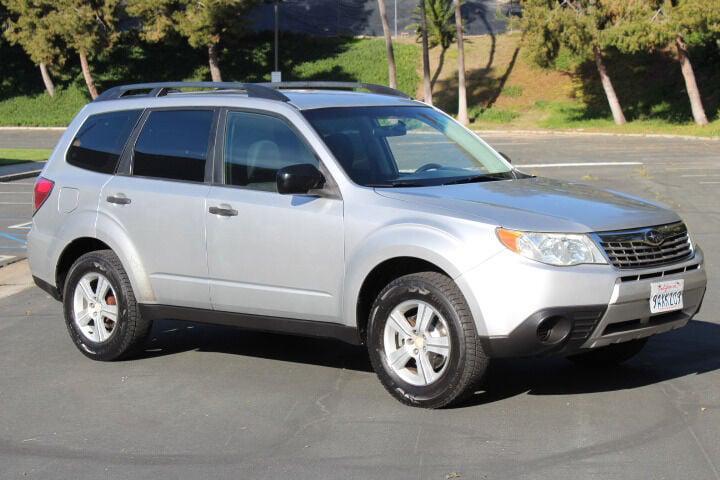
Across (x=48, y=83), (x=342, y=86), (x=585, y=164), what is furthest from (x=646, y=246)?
(x=48, y=83)

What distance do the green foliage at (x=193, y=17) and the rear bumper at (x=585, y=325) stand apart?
5065 centimetres

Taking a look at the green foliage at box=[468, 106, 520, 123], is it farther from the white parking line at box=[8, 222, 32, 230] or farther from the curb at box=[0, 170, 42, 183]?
the white parking line at box=[8, 222, 32, 230]

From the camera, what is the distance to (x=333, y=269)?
659 centimetres

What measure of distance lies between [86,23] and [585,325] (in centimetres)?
5389

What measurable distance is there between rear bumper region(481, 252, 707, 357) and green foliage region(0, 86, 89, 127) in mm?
54662

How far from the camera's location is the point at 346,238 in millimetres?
6508

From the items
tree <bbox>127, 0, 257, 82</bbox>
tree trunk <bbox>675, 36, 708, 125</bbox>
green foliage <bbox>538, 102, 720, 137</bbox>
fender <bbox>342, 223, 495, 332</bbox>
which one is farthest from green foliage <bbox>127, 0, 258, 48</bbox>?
fender <bbox>342, 223, 495, 332</bbox>

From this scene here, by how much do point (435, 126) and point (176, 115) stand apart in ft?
5.78

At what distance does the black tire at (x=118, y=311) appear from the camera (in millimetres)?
7555

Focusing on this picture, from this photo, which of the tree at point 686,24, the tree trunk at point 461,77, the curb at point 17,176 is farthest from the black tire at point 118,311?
the tree trunk at point 461,77

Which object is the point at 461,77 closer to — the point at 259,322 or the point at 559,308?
the point at 259,322

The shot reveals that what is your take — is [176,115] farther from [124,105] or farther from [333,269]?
[333,269]

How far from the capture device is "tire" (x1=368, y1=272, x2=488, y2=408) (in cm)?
599

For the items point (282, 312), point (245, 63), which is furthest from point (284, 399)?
point (245, 63)
